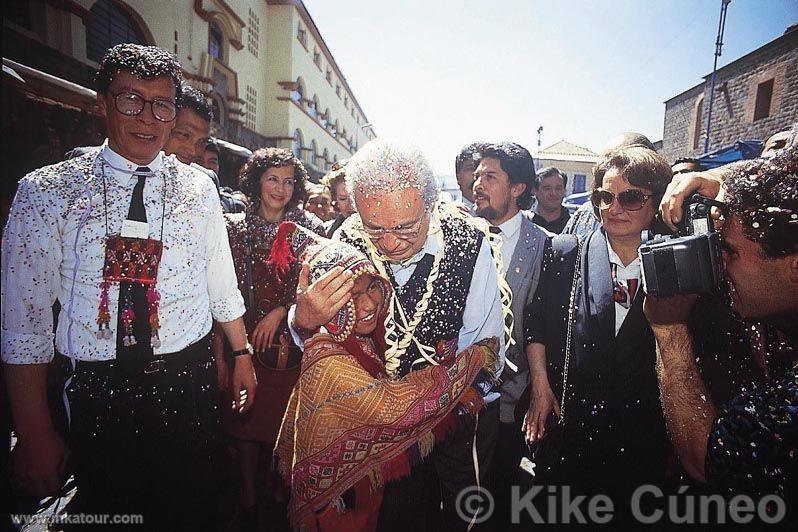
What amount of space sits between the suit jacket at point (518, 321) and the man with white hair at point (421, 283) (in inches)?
20.0

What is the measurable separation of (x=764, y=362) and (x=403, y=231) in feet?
5.22

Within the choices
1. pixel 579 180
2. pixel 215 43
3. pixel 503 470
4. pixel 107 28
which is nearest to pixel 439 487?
pixel 503 470

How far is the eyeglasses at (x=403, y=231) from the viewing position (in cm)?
162

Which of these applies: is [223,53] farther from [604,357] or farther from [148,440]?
[604,357]

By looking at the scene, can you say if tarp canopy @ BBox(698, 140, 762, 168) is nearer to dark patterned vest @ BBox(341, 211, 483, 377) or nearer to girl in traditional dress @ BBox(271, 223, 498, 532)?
dark patterned vest @ BBox(341, 211, 483, 377)

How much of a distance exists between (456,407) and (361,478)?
1.68ft

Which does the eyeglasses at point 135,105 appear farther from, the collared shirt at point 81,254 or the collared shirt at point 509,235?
the collared shirt at point 509,235

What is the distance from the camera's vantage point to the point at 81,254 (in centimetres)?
148

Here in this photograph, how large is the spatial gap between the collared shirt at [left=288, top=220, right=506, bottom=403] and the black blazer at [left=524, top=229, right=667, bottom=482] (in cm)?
61

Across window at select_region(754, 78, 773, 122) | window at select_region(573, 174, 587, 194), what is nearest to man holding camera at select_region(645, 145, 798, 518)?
window at select_region(754, 78, 773, 122)

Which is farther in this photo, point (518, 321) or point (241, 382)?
point (518, 321)

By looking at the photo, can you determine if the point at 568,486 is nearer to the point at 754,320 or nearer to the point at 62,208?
the point at 754,320

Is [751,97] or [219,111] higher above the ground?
[751,97]

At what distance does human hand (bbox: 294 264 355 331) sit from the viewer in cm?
135
